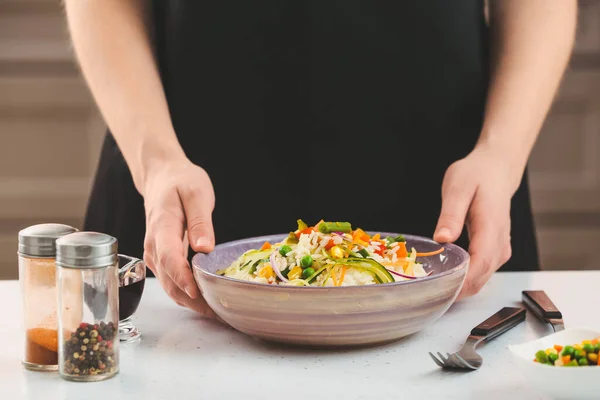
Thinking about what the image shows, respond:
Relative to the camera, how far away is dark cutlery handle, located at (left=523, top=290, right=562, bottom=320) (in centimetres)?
141

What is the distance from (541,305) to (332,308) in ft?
1.55

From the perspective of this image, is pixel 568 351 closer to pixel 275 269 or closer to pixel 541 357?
pixel 541 357

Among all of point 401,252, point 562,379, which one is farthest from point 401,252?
point 562,379

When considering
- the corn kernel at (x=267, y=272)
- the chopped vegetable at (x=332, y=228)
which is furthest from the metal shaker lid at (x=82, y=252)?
the chopped vegetable at (x=332, y=228)

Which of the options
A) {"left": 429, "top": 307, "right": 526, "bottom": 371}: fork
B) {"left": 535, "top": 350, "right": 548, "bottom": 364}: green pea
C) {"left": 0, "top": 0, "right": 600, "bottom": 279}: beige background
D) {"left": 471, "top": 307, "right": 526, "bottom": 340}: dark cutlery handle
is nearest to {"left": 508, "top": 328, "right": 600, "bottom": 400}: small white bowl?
{"left": 535, "top": 350, "right": 548, "bottom": 364}: green pea

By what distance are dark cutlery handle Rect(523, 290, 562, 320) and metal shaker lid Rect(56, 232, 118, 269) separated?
76cm

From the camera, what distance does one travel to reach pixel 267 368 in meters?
1.19

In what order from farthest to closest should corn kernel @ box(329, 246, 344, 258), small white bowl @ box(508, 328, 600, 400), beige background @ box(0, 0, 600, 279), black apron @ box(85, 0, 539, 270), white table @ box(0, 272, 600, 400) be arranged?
beige background @ box(0, 0, 600, 279)
black apron @ box(85, 0, 539, 270)
corn kernel @ box(329, 246, 344, 258)
white table @ box(0, 272, 600, 400)
small white bowl @ box(508, 328, 600, 400)

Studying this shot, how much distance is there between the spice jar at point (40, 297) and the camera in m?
1.19

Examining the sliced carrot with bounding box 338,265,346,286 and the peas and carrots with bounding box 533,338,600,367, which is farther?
the sliced carrot with bounding box 338,265,346,286

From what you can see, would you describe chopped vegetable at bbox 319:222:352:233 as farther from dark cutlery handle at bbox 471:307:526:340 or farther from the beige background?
the beige background

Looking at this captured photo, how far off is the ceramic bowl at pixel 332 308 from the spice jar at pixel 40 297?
0.23 m

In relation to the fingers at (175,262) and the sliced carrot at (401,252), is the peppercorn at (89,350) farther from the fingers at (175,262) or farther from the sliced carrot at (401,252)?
the sliced carrot at (401,252)

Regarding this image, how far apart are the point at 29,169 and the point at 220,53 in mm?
2246
